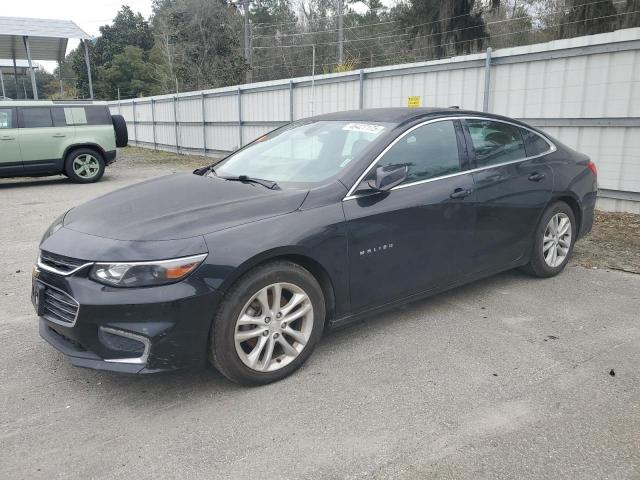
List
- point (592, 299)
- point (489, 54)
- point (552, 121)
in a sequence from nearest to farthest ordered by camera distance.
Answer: point (592, 299) → point (552, 121) → point (489, 54)

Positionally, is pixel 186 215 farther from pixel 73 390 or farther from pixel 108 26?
pixel 108 26

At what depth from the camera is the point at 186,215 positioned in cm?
302

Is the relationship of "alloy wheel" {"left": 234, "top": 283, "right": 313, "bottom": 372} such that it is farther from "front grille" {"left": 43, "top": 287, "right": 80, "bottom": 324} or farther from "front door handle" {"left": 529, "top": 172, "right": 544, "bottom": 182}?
"front door handle" {"left": 529, "top": 172, "right": 544, "bottom": 182}

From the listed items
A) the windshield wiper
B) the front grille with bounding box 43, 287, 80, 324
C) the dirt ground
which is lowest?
the dirt ground

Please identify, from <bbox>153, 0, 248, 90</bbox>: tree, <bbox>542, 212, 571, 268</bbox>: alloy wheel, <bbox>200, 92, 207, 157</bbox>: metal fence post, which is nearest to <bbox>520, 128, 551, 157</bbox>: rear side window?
<bbox>542, 212, 571, 268</bbox>: alloy wheel

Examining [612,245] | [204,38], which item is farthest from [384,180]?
[204,38]

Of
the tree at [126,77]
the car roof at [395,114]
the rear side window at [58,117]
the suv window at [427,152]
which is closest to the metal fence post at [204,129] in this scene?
the rear side window at [58,117]

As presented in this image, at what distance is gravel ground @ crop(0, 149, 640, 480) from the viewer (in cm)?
243

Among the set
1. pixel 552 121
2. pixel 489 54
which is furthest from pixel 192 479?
pixel 489 54

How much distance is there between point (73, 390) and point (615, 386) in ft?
10.1

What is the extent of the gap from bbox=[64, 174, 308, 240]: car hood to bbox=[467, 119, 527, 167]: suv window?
1677mm

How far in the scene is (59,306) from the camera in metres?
2.92

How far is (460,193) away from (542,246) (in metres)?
1.30

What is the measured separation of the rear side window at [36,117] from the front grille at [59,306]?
9.74 metres
